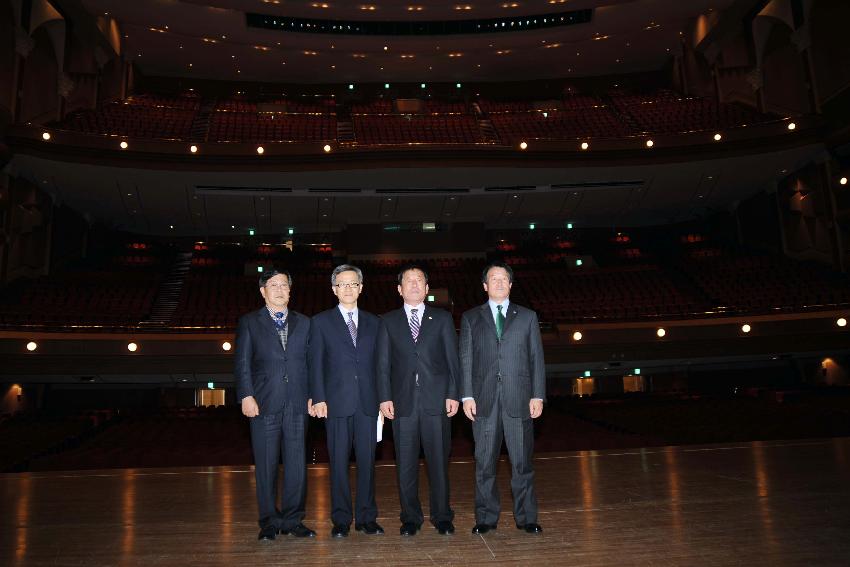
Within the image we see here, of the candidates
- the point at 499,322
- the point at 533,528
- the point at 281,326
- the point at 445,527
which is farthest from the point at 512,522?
the point at 281,326

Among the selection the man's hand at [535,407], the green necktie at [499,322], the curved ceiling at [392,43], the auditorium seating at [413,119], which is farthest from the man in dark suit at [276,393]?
the curved ceiling at [392,43]

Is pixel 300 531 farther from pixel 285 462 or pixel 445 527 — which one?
pixel 445 527

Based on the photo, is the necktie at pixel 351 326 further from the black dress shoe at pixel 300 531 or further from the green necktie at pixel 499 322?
the black dress shoe at pixel 300 531

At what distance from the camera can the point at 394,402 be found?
3.40 metres

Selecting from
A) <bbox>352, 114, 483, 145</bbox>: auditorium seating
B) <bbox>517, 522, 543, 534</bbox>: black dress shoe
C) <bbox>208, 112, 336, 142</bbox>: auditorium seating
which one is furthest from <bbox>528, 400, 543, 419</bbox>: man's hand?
<bbox>352, 114, 483, 145</bbox>: auditorium seating

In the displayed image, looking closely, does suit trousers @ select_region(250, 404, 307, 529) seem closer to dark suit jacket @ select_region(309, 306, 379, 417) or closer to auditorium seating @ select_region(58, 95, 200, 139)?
dark suit jacket @ select_region(309, 306, 379, 417)

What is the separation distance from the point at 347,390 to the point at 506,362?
83 centimetres

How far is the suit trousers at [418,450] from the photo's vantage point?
10.7 ft

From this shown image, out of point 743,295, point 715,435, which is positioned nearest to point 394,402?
point 715,435

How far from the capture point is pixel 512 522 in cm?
333

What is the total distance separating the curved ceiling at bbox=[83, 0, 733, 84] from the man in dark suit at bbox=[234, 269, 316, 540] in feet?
51.3

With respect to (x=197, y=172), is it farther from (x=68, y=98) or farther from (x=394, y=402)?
(x=394, y=402)

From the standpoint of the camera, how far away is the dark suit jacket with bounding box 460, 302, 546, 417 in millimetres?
3373

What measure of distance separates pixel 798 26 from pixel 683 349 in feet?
27.7
